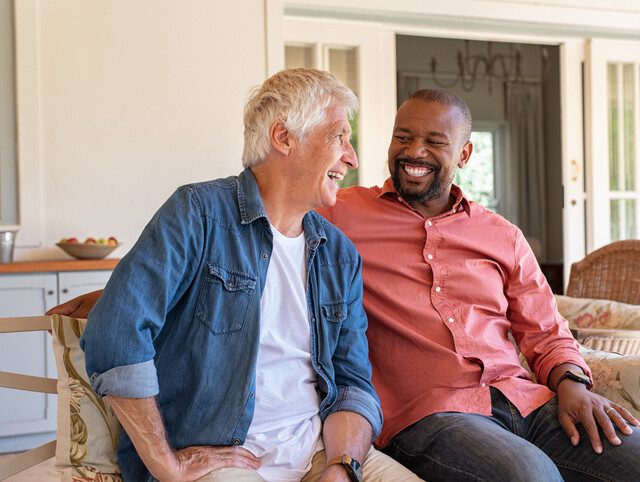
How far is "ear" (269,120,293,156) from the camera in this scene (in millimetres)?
1640

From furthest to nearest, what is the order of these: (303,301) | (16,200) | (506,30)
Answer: (506,30) → (16,200) → (303,301)

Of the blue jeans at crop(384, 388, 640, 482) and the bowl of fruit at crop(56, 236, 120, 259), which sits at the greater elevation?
the bowl of fruit at crop(56, 236, 120, 259)

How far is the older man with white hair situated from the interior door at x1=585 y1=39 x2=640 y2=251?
3.98 m

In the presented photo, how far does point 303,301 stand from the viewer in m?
1.62

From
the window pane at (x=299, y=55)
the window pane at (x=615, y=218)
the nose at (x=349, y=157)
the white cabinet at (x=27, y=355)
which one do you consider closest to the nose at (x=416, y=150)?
the nose at (x=349, y=157)

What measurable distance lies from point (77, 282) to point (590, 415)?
261 cm

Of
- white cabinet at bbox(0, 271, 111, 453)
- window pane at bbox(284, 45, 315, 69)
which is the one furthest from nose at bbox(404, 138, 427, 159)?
window pane at bbox(284, 45, 315, 69)

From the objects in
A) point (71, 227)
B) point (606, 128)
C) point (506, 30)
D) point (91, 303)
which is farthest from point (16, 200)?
point (606, 128)

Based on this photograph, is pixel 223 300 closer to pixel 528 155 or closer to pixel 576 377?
pixel 576 377

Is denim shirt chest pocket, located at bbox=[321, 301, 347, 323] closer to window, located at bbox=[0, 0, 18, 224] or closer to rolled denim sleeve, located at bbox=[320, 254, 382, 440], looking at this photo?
rolled denim sleeve, located at bbox=[320, 254, 382, 440]

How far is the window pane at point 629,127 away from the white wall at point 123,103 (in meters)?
2.62

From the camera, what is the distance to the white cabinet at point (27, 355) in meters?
3.58

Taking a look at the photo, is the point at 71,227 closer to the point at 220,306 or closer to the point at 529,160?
the point at 220,306

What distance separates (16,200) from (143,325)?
2966 millimetres
